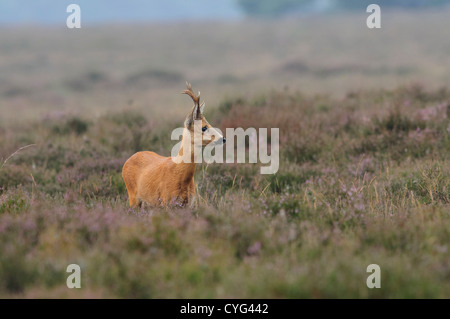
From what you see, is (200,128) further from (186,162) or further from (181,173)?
(181,173)

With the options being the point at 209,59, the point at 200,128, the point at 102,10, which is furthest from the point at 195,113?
the point at 102,10

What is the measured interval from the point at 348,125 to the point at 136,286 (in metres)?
7.82

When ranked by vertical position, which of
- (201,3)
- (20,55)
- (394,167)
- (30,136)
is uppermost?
(201,3)

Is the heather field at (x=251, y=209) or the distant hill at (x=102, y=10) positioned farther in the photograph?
the distant hill at (x=102, y=10)

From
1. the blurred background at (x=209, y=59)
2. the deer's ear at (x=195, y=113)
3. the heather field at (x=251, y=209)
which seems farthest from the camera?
the blurred background at (x=209, y=59)

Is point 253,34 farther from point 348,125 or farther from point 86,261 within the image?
point 86,261

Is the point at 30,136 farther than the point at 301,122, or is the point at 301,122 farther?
the point at 30,136

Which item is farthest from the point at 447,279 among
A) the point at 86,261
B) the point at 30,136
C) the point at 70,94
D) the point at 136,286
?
the point at 70,94

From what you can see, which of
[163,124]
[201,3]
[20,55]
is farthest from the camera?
[201,3]

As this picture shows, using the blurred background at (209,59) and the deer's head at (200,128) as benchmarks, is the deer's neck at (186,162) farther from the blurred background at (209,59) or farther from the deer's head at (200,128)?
the blurred background at (209,59)

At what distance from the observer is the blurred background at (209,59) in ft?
83.4

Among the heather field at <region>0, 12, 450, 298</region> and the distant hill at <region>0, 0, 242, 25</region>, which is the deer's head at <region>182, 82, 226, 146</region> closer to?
the heather field at <region>0, 12, 450, 298</region>

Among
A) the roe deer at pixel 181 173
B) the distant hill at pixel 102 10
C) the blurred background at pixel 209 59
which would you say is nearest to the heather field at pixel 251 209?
the roe deer at pixel 181 173

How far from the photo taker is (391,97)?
46.3 feet
